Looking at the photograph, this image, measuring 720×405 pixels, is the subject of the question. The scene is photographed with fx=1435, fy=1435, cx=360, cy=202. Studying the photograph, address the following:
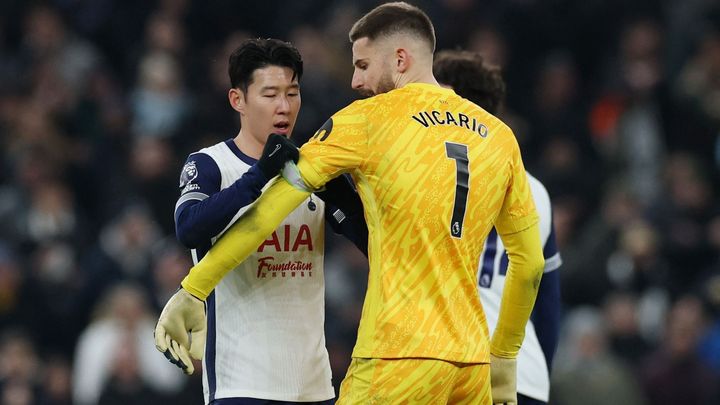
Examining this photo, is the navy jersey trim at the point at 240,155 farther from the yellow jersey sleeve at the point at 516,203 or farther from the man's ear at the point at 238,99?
the yellow jersey sleeve at the point at 516,203

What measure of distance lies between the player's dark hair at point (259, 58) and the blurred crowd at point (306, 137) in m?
4.49

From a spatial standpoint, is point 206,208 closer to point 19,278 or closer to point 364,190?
point 364,190

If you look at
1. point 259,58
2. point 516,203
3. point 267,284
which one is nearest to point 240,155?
point 259,58

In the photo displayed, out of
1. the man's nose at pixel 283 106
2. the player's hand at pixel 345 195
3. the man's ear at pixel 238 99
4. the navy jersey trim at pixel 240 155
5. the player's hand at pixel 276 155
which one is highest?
the man's ear at pixel 238 99

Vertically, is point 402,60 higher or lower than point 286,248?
higher

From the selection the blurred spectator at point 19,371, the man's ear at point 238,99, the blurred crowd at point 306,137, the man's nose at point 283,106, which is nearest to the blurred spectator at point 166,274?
the blurred crowd at point 306,137

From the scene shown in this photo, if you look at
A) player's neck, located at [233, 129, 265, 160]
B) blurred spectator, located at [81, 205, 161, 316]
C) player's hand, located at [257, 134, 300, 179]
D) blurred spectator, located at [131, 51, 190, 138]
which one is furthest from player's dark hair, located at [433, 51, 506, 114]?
blurred spectator, located at [131, 51, 190, 138]

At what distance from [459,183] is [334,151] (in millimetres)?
468

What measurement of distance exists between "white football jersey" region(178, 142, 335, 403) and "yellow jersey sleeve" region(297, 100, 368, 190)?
54 centimetres

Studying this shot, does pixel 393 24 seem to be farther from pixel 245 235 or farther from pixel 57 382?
pixel 57 382

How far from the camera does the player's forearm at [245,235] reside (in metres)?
5.17

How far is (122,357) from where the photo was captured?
10.3 m

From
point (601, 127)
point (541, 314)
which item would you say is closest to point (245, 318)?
point (541, 314)

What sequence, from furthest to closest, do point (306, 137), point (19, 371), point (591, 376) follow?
1. point (306, 137)
2. point (19, 371)
3. point (591, 376)
